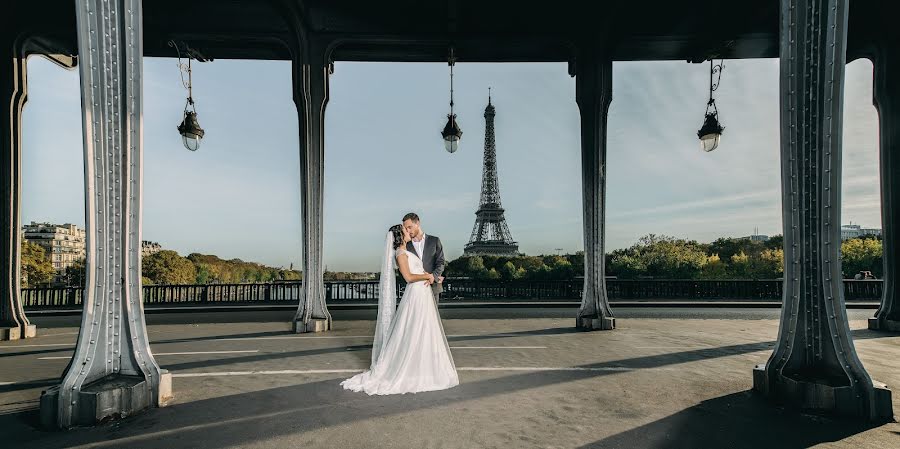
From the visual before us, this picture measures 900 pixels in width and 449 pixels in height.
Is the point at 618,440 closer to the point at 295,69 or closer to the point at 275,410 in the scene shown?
the point at 275,410

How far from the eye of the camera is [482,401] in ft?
15.2

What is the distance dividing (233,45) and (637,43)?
33.7ft

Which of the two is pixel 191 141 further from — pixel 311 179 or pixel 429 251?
pixel 429 251

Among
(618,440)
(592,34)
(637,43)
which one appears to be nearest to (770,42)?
(637,43)

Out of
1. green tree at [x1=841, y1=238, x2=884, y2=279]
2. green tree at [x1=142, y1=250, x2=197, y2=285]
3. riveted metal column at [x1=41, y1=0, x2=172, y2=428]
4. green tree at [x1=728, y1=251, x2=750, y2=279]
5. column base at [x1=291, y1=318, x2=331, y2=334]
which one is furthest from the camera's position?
green tree at [x1=142, y1=250, x2=197, y2=285]

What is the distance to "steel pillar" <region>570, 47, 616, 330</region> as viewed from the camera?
382 inches

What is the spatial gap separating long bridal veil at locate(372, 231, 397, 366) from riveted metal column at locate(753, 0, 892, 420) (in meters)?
4.54

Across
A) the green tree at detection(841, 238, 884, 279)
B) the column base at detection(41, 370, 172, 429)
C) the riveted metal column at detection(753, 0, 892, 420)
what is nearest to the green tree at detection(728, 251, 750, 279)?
the green tree at detection(841, 238, 884, 279)

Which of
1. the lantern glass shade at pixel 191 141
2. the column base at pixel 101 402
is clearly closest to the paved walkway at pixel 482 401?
the column base at pixel 101 402

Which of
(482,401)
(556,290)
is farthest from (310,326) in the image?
(556,290)

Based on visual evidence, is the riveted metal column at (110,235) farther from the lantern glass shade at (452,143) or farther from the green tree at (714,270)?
the green tree at (714,270)

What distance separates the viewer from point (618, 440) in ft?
11.9

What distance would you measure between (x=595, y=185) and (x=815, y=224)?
5.51 meters

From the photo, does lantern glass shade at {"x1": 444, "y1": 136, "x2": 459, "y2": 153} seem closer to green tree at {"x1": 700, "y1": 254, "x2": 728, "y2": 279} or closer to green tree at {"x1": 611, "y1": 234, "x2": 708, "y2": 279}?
green tree at {"x1": 611, "y1": 234, "x2": 708, "y2": 279}
